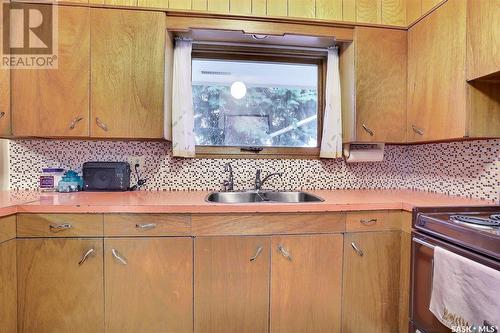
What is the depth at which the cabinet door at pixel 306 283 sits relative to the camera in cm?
148

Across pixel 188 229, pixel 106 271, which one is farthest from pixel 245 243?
pixel 106 271

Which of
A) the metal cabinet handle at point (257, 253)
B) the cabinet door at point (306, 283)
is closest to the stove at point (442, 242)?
the cabinet door at point (306, 283)

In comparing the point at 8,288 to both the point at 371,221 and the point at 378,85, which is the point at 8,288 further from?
the point at 378,85

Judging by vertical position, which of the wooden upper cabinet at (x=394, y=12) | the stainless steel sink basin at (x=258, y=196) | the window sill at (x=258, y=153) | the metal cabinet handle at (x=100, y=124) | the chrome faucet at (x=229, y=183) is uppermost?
the wooden upper cabinet at (x=394, y=12)

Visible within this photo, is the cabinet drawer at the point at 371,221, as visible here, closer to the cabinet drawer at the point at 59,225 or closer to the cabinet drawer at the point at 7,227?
the cabinet drawer at the point at 59,225

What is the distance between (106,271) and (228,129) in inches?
47.7

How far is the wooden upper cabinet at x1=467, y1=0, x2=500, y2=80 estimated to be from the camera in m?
1.28

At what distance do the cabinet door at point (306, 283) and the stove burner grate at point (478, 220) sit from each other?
54 cm

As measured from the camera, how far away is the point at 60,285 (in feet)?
4.59

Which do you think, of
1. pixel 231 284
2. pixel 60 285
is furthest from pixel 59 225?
pixel 231 284

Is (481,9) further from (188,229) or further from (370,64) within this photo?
(188,229)

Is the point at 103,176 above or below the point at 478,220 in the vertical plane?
above

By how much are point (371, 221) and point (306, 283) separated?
501 mm

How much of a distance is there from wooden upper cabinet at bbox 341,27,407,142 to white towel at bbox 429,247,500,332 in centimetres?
91
